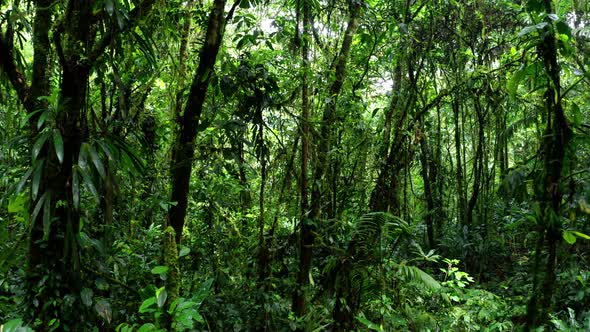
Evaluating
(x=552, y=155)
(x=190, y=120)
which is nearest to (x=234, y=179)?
(x=190, y=120)

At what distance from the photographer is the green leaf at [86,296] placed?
211cm

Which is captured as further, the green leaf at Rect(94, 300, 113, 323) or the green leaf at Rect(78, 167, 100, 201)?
the green leaf at Rect(94, 300, 113, 323)

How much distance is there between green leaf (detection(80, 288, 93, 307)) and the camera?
6.93 feet

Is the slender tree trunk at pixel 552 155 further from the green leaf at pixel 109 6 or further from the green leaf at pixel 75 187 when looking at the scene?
the green leaf at pixel 75 187

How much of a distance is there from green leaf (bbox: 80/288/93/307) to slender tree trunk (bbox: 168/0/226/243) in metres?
0.50

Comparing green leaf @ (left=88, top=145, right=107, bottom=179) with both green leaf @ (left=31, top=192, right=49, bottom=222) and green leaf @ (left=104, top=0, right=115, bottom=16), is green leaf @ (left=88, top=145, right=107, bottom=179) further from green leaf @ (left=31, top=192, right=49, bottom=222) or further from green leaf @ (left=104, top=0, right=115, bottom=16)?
green leaf @ (left=104, top=0, right=115, bottom=16)

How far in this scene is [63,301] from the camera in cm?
209

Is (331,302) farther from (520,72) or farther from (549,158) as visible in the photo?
(520,72)

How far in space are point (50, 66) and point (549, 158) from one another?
2.95m

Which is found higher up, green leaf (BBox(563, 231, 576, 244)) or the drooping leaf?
the drooping leaf

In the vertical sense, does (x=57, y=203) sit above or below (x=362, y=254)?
above

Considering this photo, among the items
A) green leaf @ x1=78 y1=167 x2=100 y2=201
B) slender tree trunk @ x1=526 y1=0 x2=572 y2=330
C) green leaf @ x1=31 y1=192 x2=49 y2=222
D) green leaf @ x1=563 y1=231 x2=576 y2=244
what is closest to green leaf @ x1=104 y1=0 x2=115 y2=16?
green leaf @ x1=78 y1=167 x2=100 y2=201

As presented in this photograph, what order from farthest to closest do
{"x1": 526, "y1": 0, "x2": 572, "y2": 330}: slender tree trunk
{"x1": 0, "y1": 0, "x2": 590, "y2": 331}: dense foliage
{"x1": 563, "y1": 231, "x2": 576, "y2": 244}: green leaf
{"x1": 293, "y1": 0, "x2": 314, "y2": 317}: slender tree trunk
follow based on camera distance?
{"x1": 293, "y1": 0, "x2": 314, "y2": 317}: slender tree trunk, {"x1": 526, "y1": 0, "x2": 572, "y2": 330}: slender tree trunk, {"x1": 563, "y1": 231, "x2": 576, "y2": 244}: green leaf, {"x1": 0, "y1": 0, "x2": 590, "y2": 331}: dense foliage

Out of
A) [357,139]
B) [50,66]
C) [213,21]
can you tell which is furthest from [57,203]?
[357,139]
